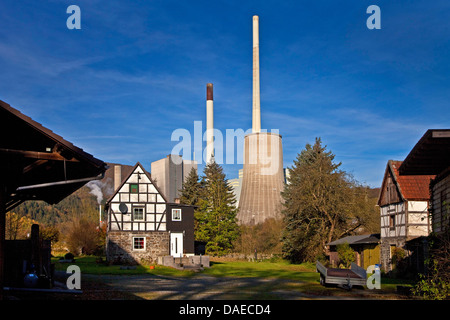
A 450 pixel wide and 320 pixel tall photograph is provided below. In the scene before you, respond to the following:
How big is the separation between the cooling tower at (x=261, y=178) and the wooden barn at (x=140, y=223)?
3608cm

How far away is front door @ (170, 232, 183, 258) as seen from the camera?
137 feet

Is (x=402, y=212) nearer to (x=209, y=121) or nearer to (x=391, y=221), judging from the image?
(x=391, y=221)

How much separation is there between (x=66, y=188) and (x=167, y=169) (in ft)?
279

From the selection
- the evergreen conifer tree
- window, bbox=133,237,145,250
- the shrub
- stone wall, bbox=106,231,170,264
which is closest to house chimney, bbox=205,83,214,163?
the evergreen conifer tree

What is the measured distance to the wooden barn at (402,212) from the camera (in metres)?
30.9

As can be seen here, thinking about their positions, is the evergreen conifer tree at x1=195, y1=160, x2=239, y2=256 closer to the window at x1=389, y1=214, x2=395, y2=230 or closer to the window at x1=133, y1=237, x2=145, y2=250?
the window at x1=133, y1=237, x2=145, y2=250

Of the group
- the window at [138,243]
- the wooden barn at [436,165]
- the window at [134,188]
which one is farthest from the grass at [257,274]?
the window at [134,188]

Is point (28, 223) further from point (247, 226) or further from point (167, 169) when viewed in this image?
point (167, 169)

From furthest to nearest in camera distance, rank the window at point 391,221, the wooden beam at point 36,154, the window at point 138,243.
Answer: the window at point 138,243 < the window at point 391,221 < the wooden beam at point 36,154

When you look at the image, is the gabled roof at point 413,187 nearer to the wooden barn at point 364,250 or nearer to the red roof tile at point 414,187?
the red roof tile at point 414,187

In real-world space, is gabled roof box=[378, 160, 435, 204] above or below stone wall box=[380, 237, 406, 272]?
above

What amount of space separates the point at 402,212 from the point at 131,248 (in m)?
21.0

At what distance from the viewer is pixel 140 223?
40.0m

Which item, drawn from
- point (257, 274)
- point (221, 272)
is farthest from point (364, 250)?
point (221, 272)
